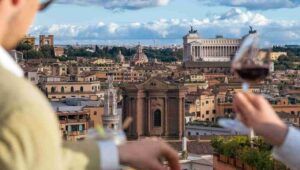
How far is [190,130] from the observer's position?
982 inches

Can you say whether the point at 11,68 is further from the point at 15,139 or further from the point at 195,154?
the point at 195,154

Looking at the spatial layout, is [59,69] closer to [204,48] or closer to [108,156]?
[204,48]

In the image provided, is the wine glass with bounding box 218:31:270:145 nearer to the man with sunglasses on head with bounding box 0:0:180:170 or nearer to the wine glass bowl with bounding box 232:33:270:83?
the wine glass bowl with bounding box 232:33:270:83

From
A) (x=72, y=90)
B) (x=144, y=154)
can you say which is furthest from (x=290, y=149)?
(x=72, y=90)

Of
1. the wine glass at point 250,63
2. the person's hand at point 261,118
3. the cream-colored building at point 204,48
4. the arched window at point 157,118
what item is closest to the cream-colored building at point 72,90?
the arched window at point 157,118

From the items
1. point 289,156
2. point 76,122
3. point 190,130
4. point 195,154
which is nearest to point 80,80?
point 190,130

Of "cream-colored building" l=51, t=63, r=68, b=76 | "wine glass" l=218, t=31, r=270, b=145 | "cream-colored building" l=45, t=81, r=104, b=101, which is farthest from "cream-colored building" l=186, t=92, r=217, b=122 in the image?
"wine glass" l=218, t=31, r=270, b=145

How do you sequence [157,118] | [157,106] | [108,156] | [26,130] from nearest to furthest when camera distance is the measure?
1. [26,130]
2. [108,156]
3. [157,118]
4. [157,106]

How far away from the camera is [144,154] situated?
940 millimetres

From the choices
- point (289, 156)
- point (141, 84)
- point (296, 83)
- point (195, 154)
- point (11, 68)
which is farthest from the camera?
point (296, 83)

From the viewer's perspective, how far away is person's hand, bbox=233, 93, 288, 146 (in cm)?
99

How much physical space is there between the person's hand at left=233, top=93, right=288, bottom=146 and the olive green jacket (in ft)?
0.86

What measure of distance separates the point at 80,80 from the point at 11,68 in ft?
99.8

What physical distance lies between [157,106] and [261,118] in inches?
869
